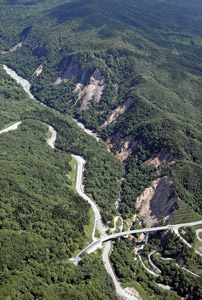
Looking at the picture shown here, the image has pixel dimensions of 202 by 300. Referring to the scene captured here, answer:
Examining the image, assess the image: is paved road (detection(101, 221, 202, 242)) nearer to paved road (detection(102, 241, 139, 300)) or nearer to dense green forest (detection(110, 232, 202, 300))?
dense green forest (detection(110, 232, 202, 300))

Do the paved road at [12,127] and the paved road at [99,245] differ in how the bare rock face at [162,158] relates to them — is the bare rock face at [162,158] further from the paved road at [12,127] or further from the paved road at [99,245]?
the paved road at [12,127]

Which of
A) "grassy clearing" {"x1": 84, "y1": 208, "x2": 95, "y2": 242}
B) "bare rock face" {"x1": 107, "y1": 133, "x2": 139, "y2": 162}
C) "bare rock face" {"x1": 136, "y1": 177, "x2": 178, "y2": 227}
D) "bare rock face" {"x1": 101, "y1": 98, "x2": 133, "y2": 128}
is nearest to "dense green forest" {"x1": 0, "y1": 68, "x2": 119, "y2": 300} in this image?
"grassy clearing" {"x1": 84, "y1": 208, "x2": 95, "y2": 242}

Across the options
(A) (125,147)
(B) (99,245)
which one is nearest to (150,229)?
(B) (99,245)

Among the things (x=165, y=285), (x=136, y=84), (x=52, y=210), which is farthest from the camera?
(x=136, y=84)

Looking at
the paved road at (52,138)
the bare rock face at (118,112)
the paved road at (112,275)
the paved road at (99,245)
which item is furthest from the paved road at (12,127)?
the paved road at (112,275)

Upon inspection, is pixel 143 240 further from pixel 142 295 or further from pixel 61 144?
pixel 61 144

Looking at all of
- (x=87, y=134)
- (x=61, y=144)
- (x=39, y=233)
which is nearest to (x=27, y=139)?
Result: (x=61, y=144)

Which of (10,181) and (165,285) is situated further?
(10,181)
